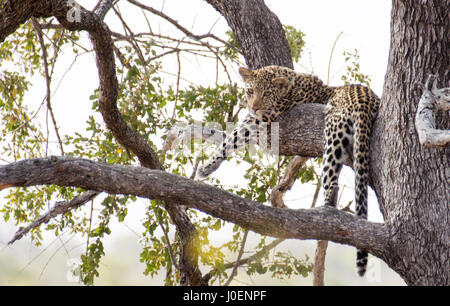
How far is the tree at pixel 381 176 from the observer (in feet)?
11.4

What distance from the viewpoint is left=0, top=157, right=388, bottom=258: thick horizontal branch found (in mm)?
3143

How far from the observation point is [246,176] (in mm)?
5508

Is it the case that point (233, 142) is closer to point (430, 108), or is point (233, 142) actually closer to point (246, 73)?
point (246, 73)

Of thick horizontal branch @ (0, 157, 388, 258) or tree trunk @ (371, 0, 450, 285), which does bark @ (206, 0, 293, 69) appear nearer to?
tree trunk @ (371, 0, 450, 285)

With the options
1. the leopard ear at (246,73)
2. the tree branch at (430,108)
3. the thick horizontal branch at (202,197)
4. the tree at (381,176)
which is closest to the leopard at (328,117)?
the leopard ear at (246,73)

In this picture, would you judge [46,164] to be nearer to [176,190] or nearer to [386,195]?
[176,190]

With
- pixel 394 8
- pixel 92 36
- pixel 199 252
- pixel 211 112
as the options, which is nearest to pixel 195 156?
pixel 211 112

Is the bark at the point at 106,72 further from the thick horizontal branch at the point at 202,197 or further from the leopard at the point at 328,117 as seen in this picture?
the thick horizontal branch at the point at 202,197

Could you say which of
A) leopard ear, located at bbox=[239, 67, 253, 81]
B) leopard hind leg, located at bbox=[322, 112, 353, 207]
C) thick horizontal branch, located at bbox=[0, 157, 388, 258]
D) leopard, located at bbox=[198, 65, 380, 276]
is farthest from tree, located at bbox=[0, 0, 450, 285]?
leopard ear, located at bbox=[239, 67, 253, 81]

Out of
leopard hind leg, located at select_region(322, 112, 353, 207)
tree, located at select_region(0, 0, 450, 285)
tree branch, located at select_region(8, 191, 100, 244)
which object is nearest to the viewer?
tree, located at select_region(0, 0, 450, 285)

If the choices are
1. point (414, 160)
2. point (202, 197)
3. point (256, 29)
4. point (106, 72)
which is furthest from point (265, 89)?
point (202, 197)

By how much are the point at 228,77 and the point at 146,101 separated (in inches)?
61.5

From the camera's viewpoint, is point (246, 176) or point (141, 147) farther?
point (246, 176)
